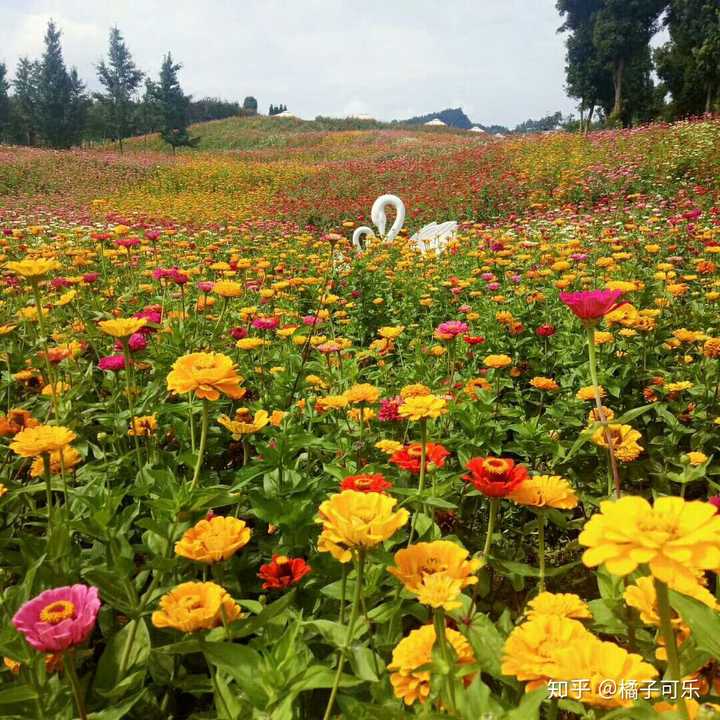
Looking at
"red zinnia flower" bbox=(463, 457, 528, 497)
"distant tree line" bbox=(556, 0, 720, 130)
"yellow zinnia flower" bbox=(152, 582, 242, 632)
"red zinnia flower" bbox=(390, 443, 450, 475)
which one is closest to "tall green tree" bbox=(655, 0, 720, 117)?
"distant tree line" bbox=(556, 0, 720, 130)

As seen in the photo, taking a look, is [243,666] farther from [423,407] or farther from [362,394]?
[362,394]

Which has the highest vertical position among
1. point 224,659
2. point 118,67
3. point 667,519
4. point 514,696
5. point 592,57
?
point 118,67

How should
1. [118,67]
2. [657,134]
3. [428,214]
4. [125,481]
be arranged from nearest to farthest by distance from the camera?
[125,481]
[428,214]
[657,134]
[118,67]

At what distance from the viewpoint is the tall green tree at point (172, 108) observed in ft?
88.9

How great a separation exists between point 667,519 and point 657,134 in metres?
13.1

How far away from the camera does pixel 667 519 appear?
554mm

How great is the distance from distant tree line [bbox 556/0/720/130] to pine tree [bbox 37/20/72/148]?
85.8ft

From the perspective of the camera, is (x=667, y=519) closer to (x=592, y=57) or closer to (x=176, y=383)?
(x=176, y=383)

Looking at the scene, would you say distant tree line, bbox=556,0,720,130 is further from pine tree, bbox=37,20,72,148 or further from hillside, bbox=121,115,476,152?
pine tree, bbox=37,20,72,148

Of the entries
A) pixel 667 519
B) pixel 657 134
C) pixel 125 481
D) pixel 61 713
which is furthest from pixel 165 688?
pixel 657 134

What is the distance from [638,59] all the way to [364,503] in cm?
2725

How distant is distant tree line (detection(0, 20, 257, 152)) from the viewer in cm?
2805

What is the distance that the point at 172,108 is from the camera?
27.3 meters

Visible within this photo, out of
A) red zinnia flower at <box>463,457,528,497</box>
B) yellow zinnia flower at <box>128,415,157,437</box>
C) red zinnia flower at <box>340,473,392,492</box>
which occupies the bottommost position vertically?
yellow zinnia flower at <box>128,415,157,437</box>
